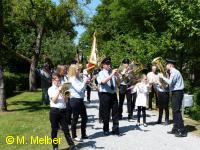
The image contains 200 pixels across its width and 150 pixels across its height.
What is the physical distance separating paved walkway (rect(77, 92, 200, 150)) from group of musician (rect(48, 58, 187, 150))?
306 mm

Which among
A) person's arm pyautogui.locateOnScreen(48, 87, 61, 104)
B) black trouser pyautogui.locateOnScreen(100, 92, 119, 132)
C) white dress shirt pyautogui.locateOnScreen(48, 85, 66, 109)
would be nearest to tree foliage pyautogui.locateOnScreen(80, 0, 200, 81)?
black trouser pyautogui.locateOnScreen(100, 92, 119, 132)

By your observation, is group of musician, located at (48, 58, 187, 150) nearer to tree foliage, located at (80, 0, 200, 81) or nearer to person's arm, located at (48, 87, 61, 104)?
person's arm, located at (48, 87, 61, 104)

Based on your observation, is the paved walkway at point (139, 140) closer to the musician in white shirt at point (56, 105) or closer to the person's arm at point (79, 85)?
the musician in white shirt at point (56, 105)

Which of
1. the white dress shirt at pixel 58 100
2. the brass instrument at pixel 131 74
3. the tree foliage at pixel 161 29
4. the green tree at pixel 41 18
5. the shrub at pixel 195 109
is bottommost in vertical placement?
the shrub at pixel 195 109

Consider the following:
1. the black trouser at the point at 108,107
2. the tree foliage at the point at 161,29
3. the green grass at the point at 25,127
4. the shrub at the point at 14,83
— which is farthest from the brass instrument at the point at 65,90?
the shrub at the point at 14,83

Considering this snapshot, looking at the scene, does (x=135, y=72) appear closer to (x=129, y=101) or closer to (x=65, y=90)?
(x=129, y=101)

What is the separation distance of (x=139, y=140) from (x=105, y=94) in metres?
1.53

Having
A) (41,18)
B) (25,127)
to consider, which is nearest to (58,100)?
(25,127)

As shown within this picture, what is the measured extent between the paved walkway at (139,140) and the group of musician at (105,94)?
306 mm

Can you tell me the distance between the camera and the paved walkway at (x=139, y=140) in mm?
11453

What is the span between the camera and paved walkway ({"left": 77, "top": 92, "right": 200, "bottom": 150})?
11.5m

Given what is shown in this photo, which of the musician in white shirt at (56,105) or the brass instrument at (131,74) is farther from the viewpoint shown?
the brass instrument at (131,74)

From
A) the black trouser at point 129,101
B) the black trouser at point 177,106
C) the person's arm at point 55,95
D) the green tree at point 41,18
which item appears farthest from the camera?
the green tree at point 41,18

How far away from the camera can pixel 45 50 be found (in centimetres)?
4822
